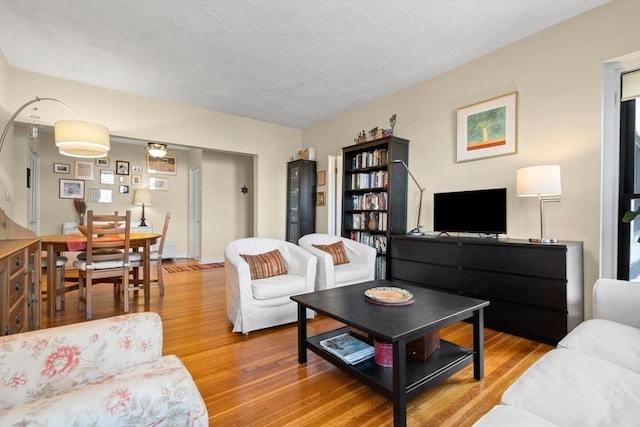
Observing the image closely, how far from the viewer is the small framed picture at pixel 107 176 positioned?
253 inches

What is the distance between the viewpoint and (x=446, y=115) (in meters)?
3.63

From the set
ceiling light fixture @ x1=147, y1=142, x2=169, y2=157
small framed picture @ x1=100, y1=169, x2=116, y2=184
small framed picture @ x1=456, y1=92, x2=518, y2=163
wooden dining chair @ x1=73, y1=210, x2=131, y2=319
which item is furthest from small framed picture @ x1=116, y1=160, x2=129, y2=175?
small framed picture @ x1=456, y1=92, x2=518, y2=163

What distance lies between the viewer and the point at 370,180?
4309 millimetres

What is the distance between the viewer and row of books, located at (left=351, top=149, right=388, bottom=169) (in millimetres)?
4059

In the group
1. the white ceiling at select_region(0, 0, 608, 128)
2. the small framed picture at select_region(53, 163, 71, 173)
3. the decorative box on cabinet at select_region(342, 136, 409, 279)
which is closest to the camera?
the white ceiling at select_region(0, 0, 608, 128)

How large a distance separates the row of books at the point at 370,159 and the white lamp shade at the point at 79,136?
3.06 meters

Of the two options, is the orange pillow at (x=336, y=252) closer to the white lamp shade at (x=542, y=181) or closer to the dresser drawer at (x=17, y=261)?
the white lamp shade at (x=542, y=181)

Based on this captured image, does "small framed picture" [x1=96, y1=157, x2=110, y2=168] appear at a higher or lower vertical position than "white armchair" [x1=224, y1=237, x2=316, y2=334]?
higher

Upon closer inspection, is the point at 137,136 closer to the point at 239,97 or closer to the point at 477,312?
the point at 239,97

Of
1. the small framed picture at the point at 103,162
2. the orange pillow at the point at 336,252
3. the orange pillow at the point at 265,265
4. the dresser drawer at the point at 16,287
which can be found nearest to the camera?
the dresser drawer at the point at 16,287

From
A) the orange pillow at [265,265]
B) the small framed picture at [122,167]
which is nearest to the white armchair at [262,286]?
the orange pillow at [265,265]

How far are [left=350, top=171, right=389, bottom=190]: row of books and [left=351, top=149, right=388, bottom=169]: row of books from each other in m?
0.13

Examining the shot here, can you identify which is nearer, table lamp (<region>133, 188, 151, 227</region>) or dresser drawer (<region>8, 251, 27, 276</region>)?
dresser drawer (<region>8, 251, 27, 276</region>)

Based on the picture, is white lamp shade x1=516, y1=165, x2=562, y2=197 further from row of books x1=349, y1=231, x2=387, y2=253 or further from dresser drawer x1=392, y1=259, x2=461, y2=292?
row of books x1=349, y1=231, x2=387, y2=253
